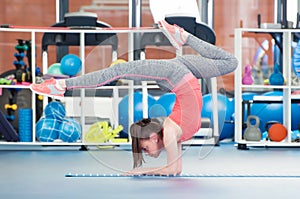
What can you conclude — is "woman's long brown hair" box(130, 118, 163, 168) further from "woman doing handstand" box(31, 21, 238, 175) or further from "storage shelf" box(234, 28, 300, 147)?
"storage shelf" box(234, 28, 300, 147)

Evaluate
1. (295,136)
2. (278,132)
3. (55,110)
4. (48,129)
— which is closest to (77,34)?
(55,110)

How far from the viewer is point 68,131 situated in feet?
20.7

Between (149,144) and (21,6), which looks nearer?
(149,144)

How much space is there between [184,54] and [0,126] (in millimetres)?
2359

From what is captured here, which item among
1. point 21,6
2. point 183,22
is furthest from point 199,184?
point 21,6

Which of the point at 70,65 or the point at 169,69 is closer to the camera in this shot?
the point at 169,69

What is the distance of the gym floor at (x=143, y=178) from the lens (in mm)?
3861

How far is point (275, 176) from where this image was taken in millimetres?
4629

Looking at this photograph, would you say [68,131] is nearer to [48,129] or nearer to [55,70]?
[48,129]

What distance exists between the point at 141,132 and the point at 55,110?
7.02 feet

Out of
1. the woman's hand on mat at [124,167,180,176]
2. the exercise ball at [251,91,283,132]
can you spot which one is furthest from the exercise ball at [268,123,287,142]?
the woman's hand on mat at [124,167,180,176]

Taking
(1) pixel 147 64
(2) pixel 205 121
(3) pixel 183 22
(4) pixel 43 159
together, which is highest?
(3) pixel 183 22

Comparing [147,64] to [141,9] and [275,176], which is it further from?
[141,9]

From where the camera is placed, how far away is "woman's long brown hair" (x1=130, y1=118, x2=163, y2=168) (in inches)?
173
